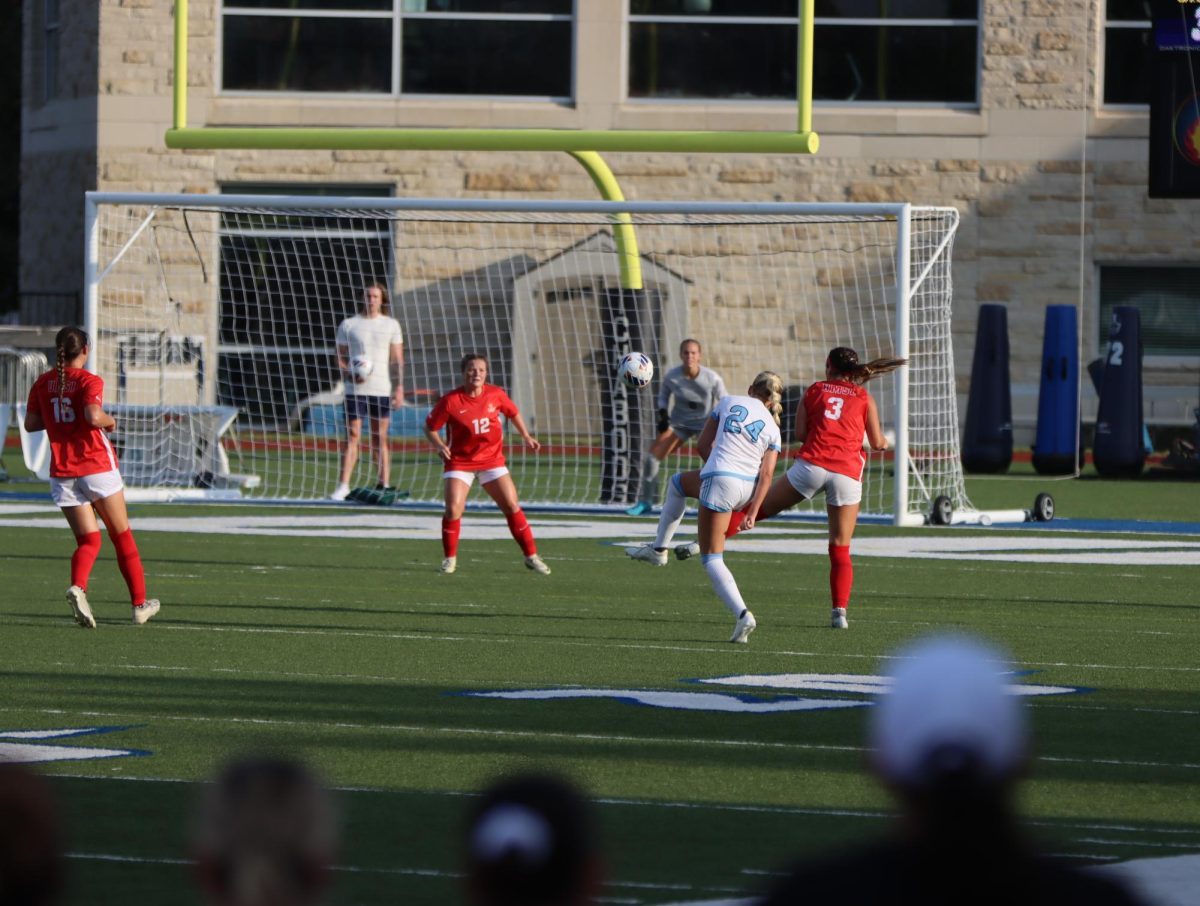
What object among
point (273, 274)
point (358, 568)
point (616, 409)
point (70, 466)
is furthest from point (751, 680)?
point (273, 274)

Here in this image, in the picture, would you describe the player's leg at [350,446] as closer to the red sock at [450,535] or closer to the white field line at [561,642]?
the red sock at [450,535]

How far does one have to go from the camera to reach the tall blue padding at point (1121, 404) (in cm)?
2892

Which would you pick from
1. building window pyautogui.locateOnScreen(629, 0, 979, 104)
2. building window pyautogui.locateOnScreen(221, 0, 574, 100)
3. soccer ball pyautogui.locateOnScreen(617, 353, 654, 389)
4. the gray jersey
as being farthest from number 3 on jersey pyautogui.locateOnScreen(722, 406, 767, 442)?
building window pyautogui.locateOnScreen(221, 0, 574, 100)

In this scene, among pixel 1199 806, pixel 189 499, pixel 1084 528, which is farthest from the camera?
pixel 189 499

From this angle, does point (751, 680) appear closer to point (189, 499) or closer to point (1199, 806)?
point (1199, 806)

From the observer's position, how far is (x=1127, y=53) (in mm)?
34906

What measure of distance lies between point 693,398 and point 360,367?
3.57 metres

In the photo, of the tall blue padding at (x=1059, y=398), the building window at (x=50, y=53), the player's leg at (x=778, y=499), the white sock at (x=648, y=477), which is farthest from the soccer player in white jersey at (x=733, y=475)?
the building window at (x=50, y=53)

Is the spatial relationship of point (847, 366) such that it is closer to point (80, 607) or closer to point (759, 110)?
point (80, 607)

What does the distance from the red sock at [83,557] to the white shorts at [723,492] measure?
3377 mm

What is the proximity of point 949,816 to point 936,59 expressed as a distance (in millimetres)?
33320

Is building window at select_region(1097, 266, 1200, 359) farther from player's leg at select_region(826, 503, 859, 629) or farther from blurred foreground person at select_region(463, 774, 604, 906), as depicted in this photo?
blurred foreground person at select_region(463, 774, 604, 906)

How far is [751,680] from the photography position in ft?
36.7

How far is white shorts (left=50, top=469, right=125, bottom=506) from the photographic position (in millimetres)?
13211
